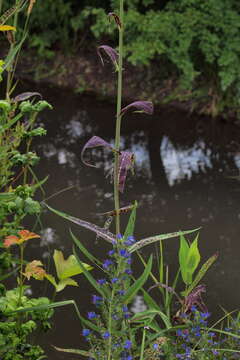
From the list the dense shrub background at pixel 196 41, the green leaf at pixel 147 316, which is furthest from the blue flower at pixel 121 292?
the dense shrub background at pixel 196 41

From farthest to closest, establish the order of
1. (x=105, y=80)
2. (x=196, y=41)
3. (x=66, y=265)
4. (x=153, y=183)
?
1. (x=105, y=80)
2. (x=196, y=41)
3. (x=153, y=183)
4. (x=66, y=265)

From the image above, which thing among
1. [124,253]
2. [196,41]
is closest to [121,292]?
[124,253]

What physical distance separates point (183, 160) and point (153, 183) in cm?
49

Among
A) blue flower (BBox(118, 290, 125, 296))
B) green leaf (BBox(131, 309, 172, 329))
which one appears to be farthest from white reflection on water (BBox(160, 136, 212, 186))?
blue flower (BBox(118, 290, 125, 296))

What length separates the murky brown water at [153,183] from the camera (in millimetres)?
3402

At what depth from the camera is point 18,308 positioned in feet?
6.61

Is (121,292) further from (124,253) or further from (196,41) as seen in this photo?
(196,41)

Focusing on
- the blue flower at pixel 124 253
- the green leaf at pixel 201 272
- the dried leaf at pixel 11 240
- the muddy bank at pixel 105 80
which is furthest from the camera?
the muddy bank at pixel 105 80

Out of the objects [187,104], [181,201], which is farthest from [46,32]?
[181,201]

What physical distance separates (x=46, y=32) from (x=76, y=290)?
4395mm

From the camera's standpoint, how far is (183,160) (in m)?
5.00

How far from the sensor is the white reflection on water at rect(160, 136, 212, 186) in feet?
15.5

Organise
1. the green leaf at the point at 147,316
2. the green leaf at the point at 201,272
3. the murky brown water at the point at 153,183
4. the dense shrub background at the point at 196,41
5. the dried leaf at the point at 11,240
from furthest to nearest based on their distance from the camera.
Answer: the dense shrub background at the point at 196,41 < the murky brown water at the point at 153,183 < the green leaf at the point at 201,272 < the green leaf at the point at 147,316 < the dried leaf at the point at 11,240

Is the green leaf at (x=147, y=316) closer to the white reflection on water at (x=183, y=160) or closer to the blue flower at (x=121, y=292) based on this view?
the blue flower at (x=121, y=292)
